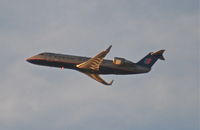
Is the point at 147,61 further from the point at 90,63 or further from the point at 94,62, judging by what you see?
the point at 90,63

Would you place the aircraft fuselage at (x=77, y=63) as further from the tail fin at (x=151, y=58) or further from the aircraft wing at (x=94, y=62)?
the tail fin at (x=151, y=58)

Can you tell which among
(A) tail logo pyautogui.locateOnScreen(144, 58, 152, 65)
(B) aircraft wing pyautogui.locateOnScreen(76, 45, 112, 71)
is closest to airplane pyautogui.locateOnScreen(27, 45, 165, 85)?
(B) aircraft wing pyautogui.locateOnScreen(76, 45, 112, 71)

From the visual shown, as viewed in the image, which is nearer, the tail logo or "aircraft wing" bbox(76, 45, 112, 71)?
"aircraft wing" bbox(76, 45, 112, 71)

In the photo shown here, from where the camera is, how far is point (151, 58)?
109812 millimetres

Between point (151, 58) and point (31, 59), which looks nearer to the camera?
point (31, 59)

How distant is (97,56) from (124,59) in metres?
6.75

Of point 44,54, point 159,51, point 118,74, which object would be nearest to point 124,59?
point 118,74

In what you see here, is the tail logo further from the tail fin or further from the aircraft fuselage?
the aircraft fuselage

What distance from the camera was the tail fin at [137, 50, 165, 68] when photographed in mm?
109000

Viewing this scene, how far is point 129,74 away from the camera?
344ft

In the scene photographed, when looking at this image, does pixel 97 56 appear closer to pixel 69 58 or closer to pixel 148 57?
pixel 69 58

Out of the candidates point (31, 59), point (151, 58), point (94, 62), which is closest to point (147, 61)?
point (151, 58)

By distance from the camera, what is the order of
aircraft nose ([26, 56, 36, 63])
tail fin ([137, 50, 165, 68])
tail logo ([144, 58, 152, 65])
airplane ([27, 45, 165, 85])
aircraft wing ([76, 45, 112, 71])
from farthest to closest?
tail logo ([144, 58, 152, 65])
tail fin ([137, 50, 165, 68])
aircraft nose ([26, 56, 36, 63])
airplane ([27, 45, 165, 85])
aircraft wing ([76, 45, 112, 71])

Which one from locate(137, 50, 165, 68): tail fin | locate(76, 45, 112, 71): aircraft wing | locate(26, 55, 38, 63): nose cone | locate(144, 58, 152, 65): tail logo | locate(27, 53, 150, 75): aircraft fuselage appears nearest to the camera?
locate(76, 45, 112, 71): aircraft wing
